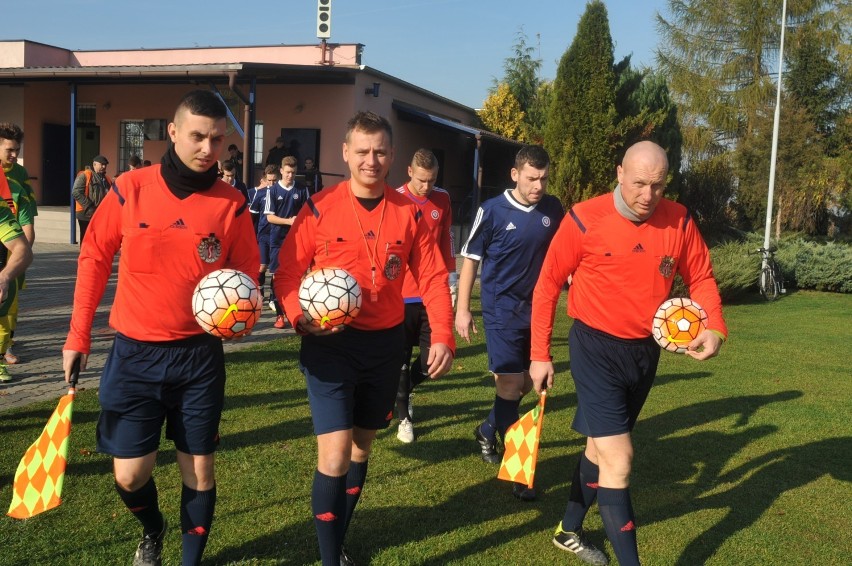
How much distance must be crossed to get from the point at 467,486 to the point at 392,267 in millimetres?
2268

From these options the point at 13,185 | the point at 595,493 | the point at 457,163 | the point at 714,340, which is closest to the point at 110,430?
the point at 595,493

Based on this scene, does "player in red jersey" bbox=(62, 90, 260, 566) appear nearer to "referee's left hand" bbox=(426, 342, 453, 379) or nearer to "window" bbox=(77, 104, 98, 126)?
"referee's left hand" bbox=(426, 342, 453, 379)

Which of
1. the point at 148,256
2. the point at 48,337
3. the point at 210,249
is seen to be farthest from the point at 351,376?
the point at 48,337

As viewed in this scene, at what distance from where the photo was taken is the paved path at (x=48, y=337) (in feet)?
23.5

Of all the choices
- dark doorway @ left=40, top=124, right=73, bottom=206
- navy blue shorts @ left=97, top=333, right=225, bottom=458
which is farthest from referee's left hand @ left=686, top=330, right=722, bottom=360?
dark doorway @ left=40, top=124, right=73, bottom=206

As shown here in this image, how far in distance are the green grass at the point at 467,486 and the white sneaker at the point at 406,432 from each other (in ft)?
0.25

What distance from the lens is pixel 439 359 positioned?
3779 millimetres

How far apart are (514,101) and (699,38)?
7996 millimetres

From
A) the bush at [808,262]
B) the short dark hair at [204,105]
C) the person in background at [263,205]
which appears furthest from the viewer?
the bush at [808,262]

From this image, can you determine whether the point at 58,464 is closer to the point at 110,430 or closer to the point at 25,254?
the point at 110,430

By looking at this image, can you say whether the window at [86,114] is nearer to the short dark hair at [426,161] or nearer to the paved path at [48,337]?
the paved path at [48,337]

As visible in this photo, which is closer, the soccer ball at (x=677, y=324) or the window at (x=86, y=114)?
the soccer ball at (x=677, y=324)

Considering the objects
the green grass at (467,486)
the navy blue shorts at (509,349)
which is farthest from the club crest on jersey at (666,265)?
the navy blue shorts at (509,349)

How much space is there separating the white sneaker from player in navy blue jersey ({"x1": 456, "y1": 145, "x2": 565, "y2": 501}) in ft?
2.84
